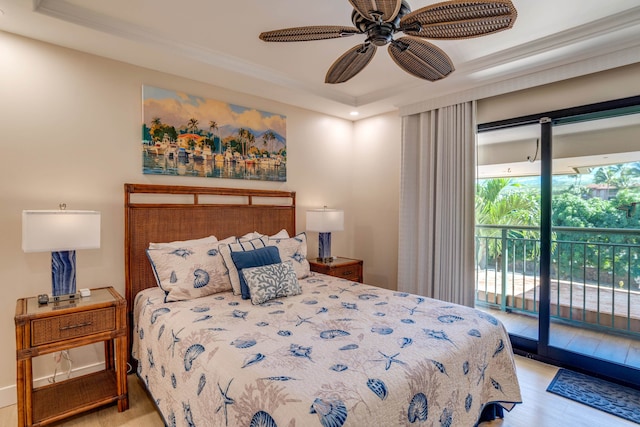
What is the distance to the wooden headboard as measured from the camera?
2.71 m

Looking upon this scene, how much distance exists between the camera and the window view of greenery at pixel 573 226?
272cm

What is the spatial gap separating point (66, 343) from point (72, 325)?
0.36 feet

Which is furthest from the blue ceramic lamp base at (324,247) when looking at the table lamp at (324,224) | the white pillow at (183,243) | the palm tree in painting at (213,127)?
the palm tree in painting at (213,127)

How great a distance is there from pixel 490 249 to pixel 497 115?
141 cm

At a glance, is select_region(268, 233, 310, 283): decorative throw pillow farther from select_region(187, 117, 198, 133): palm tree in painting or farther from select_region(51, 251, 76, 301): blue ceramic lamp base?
select_region(51, 251, 76, 301): blue ceramic lamp base

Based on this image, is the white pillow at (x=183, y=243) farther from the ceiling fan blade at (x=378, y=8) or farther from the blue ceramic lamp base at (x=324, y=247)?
the ceiling fan blade at (x=378, y=8)

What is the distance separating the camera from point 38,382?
93.6 inches

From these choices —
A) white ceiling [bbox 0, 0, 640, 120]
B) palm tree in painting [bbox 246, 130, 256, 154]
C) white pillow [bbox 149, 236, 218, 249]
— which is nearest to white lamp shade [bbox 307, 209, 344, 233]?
palm tree in painting [bbox 246, 130, 256, 154]

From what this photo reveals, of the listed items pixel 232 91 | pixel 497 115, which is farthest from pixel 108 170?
pixel 497 115

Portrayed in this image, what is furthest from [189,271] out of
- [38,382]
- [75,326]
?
[38,382]

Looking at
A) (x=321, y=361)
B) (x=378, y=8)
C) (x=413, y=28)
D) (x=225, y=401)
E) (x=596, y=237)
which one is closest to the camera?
(x=225, y=401)

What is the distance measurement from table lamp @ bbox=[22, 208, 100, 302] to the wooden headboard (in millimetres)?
475

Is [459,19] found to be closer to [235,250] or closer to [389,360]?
[389,360]

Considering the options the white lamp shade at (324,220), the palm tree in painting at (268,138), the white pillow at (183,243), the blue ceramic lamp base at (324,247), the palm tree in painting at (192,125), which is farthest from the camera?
the blue ceramic lamp base at (324,247)
